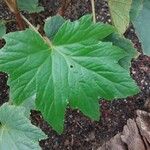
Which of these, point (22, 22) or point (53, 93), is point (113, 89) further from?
point (22, 22)

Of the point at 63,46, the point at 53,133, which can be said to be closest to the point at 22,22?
the point at 63,46

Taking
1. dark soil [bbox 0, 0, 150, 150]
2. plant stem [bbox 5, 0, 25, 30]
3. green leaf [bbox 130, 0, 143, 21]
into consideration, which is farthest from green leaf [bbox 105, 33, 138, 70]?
dark soil [bbox 0, 0, 150, 150]

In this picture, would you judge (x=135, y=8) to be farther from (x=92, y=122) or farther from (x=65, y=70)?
(x=92, y=122)

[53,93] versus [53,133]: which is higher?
[53,93]

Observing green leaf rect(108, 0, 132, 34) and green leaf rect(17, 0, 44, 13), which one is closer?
green leaf rect(108, 0, 132, 34)

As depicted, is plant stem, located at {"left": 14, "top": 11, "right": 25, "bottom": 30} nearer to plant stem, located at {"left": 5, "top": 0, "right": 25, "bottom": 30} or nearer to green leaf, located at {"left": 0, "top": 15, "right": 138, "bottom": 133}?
plant stem, located at {"left": 5, "top": 0, "right": 25, "bottom": 30}

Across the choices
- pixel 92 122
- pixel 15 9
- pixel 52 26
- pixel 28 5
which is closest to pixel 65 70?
pixel 52 26
